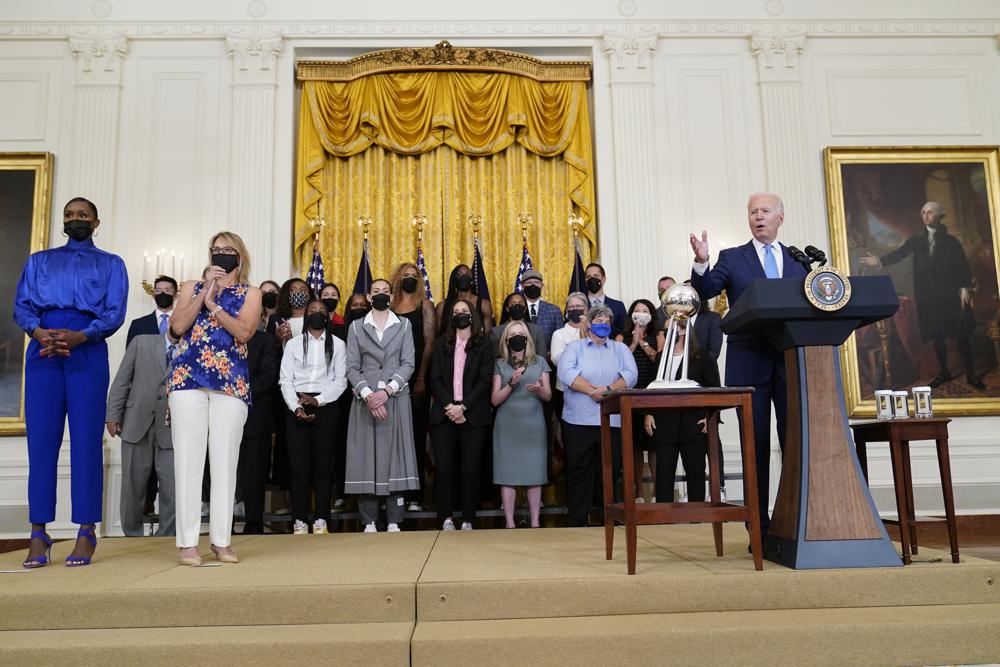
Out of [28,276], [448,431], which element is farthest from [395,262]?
[28,276]

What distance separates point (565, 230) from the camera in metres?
7.95

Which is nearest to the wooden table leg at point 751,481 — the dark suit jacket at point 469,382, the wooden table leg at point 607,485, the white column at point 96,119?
the wooden table leg at point 607,485

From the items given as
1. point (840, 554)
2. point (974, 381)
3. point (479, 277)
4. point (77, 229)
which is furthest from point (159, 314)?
point (974, 381)

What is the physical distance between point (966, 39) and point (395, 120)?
548 centimetres

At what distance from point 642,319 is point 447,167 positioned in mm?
2855

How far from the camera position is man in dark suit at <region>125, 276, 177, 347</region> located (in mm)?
6234

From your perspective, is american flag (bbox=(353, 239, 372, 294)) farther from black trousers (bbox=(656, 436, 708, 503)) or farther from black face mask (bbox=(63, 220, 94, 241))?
black face mask (bbox=(63, 220, 94, 241))

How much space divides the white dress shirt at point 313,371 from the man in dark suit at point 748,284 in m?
2.73

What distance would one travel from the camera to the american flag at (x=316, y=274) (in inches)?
292

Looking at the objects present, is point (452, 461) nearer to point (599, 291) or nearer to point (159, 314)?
point (599, 291)

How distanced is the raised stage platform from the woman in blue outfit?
1.40 feet

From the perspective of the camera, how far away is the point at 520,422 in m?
5.60

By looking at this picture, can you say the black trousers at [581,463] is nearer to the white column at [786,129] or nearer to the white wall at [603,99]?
the white wall at [603,99]

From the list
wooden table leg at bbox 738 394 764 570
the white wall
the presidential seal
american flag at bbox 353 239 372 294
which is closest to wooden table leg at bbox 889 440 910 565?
wooden table leg at bbox 738 394 764 570
